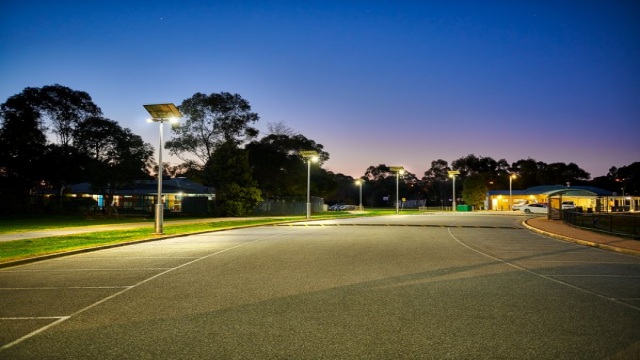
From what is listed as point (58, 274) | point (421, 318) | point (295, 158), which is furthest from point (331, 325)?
point (295, 158)

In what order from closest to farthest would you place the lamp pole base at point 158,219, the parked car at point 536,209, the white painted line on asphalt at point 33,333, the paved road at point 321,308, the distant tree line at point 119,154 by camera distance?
the paved road at point 321,308, the white painted line on asphalt at point 33,333, the lamp pole base at point 158,219, the distant tree line at point 119,154, the parked car at point 536,209

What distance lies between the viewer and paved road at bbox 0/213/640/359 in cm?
529

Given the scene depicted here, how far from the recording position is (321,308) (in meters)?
7.16

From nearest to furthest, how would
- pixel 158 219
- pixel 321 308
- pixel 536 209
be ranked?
pixel 321 308 → pixel 158 219 → pixel 536 209

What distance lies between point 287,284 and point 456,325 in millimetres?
3968

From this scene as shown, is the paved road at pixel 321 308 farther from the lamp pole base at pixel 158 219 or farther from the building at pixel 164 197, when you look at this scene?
the building at pixel 164 197

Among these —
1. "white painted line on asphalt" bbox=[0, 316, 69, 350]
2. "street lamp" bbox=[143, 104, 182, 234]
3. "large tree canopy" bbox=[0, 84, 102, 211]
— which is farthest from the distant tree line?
"white painted line on asphalt" bbox=[0, 316, 69, 350]

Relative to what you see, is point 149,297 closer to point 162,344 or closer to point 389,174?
point 162,344

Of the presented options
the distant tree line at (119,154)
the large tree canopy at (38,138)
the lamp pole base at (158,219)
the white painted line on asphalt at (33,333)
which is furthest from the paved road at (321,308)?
the large tree canopy at (38,138)

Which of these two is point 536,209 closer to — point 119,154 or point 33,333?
point 119,154

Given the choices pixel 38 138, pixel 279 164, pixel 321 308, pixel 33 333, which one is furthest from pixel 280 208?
pixel 33 333

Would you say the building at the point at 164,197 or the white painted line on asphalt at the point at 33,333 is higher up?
the building at the point at 164,197

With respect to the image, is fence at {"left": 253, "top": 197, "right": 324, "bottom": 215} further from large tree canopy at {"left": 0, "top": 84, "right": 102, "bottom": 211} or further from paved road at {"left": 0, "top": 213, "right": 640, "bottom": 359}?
paved road at {"left": 0, "top": 213, "right": 640, "bottom": 359}

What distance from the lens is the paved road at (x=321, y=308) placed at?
5285 mm
